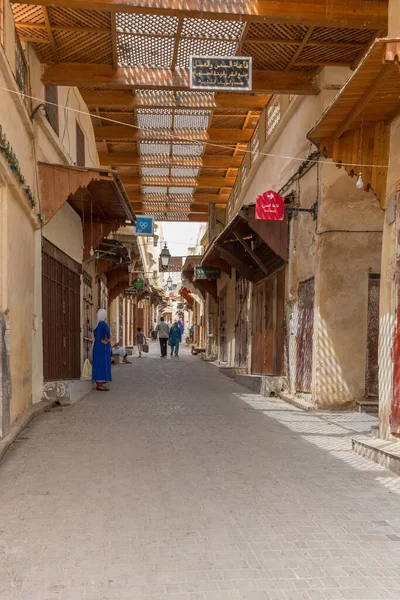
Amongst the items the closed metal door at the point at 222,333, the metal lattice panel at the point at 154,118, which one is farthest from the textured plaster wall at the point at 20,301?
the closed metal door at the point at 222,333

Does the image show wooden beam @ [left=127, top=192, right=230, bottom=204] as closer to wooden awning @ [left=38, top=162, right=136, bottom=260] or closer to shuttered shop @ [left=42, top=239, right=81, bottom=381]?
wooden awning @ [left=38, top=162, right=136, bottom=260]

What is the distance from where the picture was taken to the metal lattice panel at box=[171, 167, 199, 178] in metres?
17.5

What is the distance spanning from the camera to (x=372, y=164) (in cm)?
608

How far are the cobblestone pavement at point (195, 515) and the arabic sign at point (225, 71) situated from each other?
458 centimetres

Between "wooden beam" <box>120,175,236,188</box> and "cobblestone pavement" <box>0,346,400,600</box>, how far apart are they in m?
12.5

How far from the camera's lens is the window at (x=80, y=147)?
1204 cm

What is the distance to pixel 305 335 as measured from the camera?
31.3 feet

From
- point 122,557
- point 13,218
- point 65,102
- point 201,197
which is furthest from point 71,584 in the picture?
point 201,197

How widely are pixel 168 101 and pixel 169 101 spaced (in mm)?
32

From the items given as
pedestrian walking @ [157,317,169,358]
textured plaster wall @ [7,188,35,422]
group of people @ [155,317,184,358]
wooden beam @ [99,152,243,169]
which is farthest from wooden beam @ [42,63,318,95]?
pedestrian walking @ [157,317,169,358]

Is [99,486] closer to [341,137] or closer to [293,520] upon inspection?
[293,520]

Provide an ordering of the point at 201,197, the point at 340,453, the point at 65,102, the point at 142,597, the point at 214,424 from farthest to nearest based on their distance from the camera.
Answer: the point at 201,197 < the point at 65,102 < the point at 214,424 < the point at 340,453 < the point at 142,597

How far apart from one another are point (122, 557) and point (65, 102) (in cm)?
940

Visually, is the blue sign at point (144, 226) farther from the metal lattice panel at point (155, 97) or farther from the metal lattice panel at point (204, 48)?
the metal lattice panel at point (204, 48)
